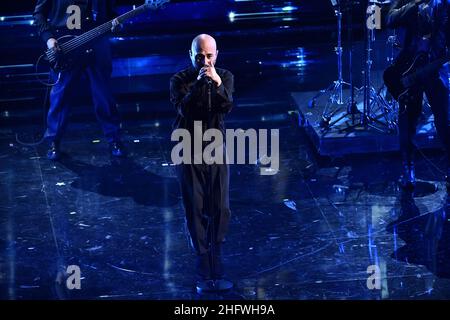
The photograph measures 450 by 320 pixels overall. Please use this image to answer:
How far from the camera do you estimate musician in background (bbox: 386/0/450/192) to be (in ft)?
23.7

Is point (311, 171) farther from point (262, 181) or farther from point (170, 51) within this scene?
point (170, 51)

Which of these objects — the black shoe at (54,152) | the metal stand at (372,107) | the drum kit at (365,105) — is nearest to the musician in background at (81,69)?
the black shoe at (54,152)

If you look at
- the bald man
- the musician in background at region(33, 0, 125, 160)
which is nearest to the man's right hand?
the musician in background at region(33, 0, 125, 160)

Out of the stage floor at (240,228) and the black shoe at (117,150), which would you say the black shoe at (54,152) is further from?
the black shoe at (117,150)

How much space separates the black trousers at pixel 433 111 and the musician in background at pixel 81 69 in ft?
8.80

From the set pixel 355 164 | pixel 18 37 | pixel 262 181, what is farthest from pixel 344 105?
pixel 18 37

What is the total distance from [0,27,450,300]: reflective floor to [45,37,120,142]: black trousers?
1.02 feet

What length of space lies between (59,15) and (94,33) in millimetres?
385

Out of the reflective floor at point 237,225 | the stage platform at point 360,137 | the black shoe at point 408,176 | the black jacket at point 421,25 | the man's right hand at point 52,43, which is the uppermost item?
the black jacket at point 421,25

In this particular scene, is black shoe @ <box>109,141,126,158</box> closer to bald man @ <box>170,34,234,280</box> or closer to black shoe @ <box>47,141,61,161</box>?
black shoe @ <box>47,141,61,161</box>

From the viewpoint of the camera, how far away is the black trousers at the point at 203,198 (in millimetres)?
5773

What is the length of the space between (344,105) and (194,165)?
401 centimetres
